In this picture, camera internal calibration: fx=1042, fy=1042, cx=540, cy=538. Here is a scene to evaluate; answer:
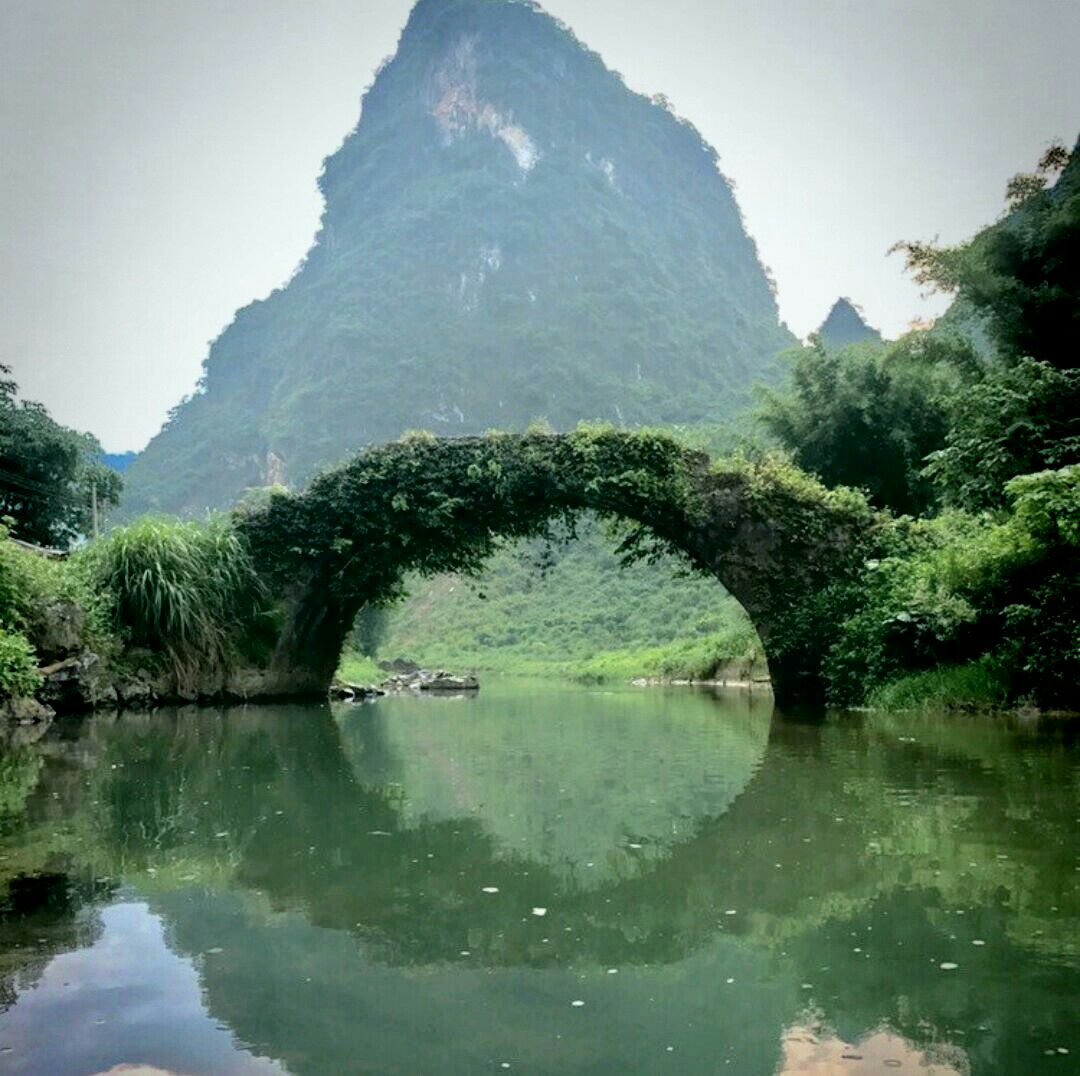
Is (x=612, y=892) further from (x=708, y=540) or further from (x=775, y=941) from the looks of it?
(x=708, y=540)

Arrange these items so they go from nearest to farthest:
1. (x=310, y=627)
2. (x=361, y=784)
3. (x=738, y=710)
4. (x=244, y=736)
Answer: (x=361, y=784) → (x=244, y=736) → (x=738, y=710) → (x=310, y=627)

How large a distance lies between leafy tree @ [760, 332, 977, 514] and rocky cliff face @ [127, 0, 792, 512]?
2638 cm

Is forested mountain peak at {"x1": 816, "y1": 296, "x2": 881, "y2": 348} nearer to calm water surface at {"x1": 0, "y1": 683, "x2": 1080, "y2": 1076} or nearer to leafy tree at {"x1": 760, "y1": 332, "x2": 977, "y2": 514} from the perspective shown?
leafy tree at {"x1": 760, "y1": 332, "x2": 977, "y2": 514}

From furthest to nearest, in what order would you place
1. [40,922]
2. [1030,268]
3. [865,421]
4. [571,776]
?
[865,421]
[1030,268]
[571,776]
[40,922]

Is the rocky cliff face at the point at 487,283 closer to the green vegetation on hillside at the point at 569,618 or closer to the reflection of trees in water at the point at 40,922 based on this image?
the green vegetation on hillside at the point at 569,618

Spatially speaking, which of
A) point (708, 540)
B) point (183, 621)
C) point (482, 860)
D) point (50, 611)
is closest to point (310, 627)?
point (183, 621)

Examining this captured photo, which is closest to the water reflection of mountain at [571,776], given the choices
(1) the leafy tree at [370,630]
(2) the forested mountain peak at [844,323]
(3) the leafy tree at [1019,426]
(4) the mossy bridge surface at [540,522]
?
(4) the mossy bridge surface at [540,522]

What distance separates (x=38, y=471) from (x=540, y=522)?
17.7 m

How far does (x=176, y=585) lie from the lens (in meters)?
16.1

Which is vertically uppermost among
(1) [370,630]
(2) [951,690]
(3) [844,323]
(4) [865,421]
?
(3) [844,323]

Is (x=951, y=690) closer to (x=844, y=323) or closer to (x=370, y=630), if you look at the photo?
(x=370, y=630)

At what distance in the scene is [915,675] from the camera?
41.2 feet

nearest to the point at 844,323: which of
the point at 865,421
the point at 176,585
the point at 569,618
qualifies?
the point at 569,618

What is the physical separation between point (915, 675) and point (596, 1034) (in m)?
10.9
